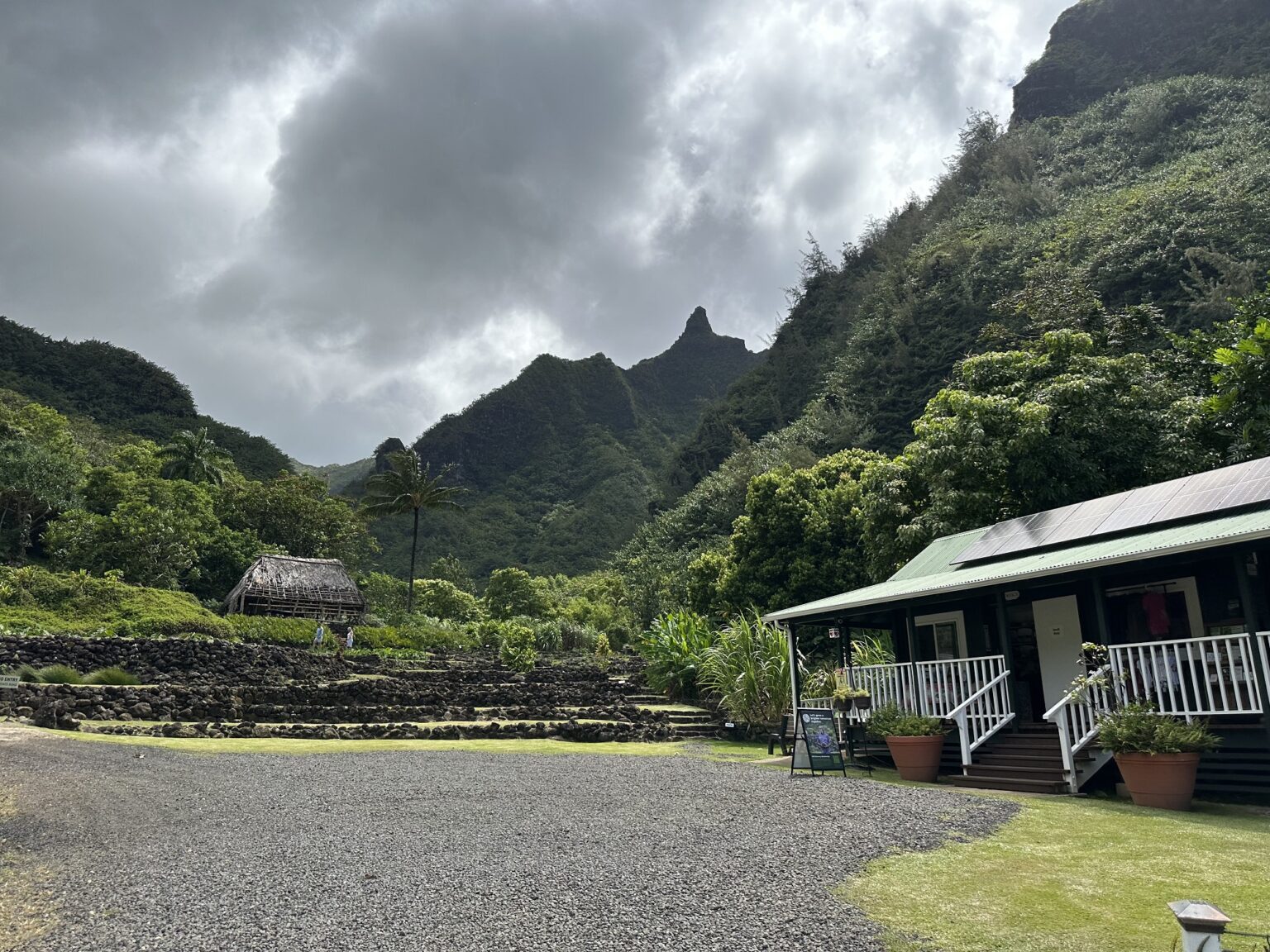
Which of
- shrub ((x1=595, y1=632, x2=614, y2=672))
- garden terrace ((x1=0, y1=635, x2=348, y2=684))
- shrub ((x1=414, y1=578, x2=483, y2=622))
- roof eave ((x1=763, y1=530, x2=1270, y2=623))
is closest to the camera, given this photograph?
roof eave ((x1=763, y1=530, x2=1270, y2=623))

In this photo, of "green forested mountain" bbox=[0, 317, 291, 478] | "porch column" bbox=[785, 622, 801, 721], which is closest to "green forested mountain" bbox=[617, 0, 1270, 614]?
"porch column" bbox=[785, 622, 801, 721]

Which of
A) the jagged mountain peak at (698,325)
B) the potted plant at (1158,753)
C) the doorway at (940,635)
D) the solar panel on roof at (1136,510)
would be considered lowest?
the potted plant at (1158,753)

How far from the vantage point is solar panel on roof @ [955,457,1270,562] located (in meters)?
9.47

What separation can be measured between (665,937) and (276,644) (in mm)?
29118

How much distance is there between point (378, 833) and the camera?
251 inches

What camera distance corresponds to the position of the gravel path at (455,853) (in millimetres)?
4012

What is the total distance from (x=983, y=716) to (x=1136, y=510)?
11.7 feet

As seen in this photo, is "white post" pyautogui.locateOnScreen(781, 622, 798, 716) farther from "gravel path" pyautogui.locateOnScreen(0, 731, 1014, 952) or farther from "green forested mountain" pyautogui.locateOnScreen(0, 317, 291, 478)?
"green forested mountain" pyautogui.locateOnScreen(0, 317, 291, 478)

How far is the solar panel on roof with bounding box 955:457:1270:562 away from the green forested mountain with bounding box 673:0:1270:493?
30956 millimetres

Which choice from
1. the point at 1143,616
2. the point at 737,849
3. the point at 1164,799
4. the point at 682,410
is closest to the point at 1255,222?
the point at 1143,616

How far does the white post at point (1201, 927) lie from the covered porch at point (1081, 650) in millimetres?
5691

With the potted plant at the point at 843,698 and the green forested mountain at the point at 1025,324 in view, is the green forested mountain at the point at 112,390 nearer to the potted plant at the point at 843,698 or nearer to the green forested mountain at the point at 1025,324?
the green forested mountain at the point at 1025,324

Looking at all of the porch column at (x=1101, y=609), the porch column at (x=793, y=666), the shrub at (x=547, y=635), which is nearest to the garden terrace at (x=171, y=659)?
the shrub at (x=547, y=635)

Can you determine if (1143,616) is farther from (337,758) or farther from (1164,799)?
(337,758)
